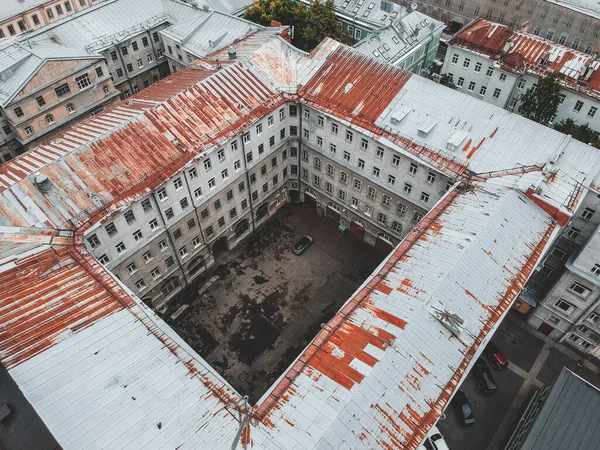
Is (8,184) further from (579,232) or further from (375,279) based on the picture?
(579,232)

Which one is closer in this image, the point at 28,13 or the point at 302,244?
the point at 302,244

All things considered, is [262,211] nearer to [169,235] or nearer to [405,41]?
[169,235]

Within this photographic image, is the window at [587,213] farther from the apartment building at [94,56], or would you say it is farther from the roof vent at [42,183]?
the roof vent at [42,183]

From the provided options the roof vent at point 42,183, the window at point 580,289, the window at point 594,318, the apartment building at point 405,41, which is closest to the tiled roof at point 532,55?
the apartment building at point 405,41

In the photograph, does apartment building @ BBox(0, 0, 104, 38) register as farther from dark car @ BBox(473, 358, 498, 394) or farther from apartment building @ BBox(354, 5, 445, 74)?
dark car @ BBox(473, 358, 498, 394)


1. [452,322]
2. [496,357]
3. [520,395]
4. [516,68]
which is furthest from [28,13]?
[520,395]
